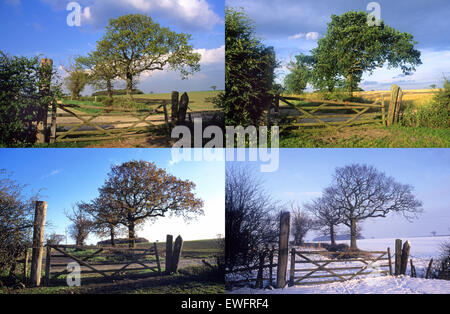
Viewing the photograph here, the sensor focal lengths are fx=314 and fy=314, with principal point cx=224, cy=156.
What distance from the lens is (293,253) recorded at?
568cm

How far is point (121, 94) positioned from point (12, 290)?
13.2ft

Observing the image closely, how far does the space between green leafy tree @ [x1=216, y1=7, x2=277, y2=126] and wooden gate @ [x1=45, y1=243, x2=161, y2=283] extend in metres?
3.08

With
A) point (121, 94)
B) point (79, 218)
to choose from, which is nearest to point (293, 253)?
point (79, 218)

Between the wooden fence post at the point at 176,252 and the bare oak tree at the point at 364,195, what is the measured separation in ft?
9.64

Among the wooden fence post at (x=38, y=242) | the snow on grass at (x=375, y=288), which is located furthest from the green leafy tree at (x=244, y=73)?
the wooden fence post at (x=38, y=242)

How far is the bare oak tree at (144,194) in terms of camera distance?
19.6 feet

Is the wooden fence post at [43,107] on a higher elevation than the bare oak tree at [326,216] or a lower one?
higher

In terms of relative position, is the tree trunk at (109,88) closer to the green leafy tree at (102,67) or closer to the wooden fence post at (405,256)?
the green leafy tree at (102,67)

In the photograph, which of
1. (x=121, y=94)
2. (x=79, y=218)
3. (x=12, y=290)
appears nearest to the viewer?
(x=12, y=290)

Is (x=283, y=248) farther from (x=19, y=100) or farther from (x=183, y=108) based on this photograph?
(x=19, y=100)

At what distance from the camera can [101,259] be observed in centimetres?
594

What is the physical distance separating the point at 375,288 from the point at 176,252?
375cm
